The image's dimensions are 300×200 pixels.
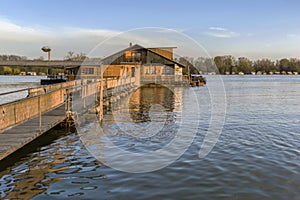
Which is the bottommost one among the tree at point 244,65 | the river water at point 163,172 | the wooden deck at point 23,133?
the river water at point 163,172

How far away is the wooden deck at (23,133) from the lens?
9.53 metres

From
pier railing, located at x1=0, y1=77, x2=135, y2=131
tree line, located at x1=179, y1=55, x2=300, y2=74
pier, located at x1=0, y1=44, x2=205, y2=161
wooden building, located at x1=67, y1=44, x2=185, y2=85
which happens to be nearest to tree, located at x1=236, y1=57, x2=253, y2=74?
tree line, located at x1=179, y1=55, x2=300, y2=74

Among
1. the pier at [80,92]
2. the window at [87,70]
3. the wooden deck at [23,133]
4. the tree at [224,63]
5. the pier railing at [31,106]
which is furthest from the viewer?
the tree at [224,63]

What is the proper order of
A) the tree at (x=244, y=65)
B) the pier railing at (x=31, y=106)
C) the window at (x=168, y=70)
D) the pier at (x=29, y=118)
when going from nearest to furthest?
the pier at (x=29, y=118), the pier railing at (x=31, y=106), the window at (x=168, y=70), the tree at (x=244, y=65)

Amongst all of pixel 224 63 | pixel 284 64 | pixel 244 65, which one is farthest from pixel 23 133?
pixel 284 64

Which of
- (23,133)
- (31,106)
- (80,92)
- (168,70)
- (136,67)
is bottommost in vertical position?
(23,133)

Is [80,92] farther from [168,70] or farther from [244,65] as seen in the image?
[244,65]

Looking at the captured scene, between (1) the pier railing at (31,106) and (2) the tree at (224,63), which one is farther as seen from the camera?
(2) the tree at (224,63)

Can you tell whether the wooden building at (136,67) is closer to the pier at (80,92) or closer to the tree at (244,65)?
the pier at (80,92)

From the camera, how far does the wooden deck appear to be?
375 inches

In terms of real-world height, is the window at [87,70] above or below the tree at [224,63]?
below

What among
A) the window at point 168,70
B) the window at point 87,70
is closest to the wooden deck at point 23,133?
the window at point 87,70

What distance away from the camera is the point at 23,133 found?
37.3 feet

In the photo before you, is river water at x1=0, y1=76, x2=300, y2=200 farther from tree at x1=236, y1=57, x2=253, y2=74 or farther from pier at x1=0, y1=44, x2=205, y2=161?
tree at x1=236, y1=57, x2=253, y2=74
